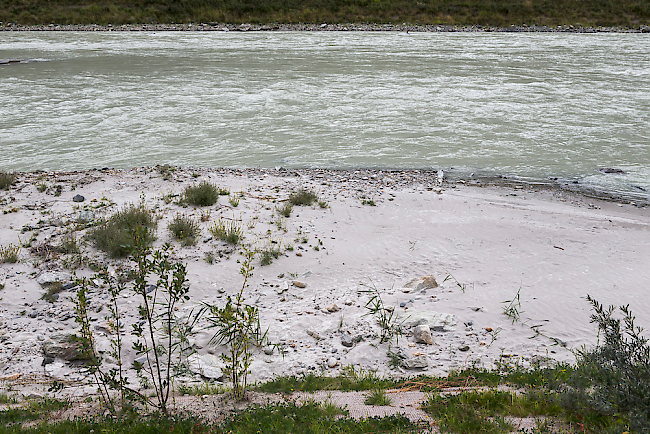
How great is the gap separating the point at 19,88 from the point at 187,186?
1813 cm

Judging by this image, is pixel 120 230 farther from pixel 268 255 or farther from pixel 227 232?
pixel 268 255

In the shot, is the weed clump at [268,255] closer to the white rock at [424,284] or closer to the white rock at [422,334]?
the white rock at [424,284]

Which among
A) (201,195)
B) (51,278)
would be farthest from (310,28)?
(51,278)

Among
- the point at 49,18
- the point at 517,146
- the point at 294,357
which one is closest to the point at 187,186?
the point at 294,357

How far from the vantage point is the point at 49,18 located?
5384 cm

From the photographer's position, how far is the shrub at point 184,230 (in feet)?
30.0

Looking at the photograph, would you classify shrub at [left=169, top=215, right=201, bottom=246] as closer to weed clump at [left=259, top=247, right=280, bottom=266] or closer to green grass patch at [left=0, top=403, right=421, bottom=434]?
weed clump at [left=259, top=247, right=280, bottom=266]

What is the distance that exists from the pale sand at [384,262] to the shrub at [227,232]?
241 millimetres

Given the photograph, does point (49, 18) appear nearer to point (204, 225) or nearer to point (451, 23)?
point (451, 23)

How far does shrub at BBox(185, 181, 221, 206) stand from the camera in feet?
34.5

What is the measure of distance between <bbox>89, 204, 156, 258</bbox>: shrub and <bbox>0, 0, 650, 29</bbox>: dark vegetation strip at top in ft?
160

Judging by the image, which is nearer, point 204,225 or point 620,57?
point 204,225

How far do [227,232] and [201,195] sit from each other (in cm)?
152

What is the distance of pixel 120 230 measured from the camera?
891 cm
